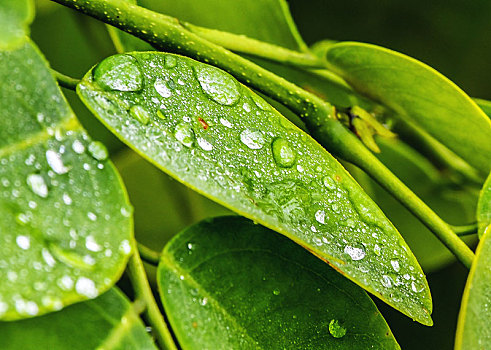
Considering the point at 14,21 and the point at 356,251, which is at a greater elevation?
the point at 14,21

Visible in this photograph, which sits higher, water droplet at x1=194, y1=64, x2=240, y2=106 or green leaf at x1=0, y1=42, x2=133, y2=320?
water droplet at x1=194, y1=64, x2=240, y2=106

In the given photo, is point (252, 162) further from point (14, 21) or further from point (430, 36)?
point (430, 36)

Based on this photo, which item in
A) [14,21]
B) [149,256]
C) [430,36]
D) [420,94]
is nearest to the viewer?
[14,21]

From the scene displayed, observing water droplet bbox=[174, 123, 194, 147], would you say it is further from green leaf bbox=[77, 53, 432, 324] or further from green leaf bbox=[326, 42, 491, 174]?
green leaf bbox=[326, 42, 491, 174]

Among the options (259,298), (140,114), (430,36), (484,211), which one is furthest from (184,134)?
(430,36)

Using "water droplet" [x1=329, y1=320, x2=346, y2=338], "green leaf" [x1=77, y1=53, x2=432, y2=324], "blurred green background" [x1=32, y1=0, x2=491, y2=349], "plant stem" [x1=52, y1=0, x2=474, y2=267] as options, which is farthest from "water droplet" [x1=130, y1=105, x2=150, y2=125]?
"blurred green background" [x1=32, y1=0, x2=491, y2=349]

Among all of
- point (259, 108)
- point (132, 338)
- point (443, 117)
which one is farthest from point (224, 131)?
point (443, 117)
